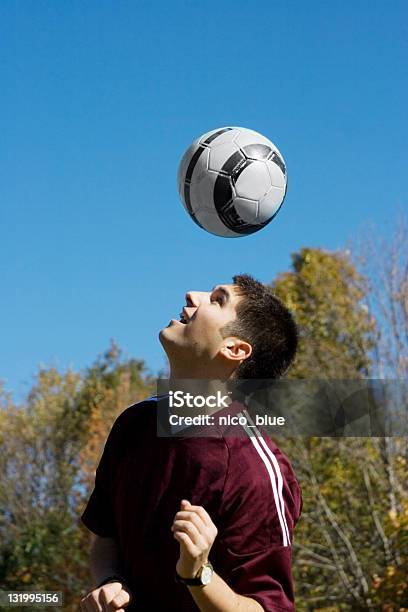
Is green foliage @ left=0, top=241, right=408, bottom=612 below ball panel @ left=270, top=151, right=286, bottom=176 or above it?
above

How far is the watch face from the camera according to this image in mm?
2582

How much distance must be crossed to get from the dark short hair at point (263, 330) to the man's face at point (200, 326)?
0.04 meters

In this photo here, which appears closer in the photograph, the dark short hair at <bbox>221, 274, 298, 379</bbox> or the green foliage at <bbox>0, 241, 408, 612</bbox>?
the dark short hair at <bbox>221, 274, 298, 379</bbox>

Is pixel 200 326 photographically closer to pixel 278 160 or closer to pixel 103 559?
pixel 103 559

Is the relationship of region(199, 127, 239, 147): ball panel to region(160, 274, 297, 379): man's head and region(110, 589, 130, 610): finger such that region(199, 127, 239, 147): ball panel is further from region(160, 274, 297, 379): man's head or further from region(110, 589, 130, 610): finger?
region(110, 589, 130, 610): finger

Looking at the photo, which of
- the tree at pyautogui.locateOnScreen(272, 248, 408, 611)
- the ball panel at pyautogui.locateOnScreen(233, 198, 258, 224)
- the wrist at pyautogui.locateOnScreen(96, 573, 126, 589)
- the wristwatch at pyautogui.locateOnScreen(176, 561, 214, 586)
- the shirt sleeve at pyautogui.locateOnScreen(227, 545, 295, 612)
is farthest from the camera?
the tree at pyautogui.locateOnScreen(272, 248, 408, 611)

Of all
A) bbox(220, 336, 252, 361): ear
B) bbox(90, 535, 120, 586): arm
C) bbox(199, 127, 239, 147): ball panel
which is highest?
bbox(199, 127, 239, 147): ball panel

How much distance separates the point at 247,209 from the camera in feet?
15.3

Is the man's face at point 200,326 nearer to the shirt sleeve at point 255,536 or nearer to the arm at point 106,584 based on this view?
the shirt sleeve at point 255,536

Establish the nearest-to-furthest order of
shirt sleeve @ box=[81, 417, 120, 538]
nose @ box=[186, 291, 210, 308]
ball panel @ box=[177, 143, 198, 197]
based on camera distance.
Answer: shirt sleeve @ box=[81, 417, 120, 538] → nose @ box=[186, 291, 210, 308] → ball panel @ box=[177, 143, 198, 197]

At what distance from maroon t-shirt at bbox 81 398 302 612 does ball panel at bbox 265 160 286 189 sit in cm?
203

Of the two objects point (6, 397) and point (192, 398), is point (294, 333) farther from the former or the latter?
point (6, 397)

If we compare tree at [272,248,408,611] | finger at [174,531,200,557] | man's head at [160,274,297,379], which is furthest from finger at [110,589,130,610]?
tree at [272,248,408,611]

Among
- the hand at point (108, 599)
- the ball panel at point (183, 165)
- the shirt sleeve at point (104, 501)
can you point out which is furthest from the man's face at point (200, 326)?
the ball panel at point (183, 165)
